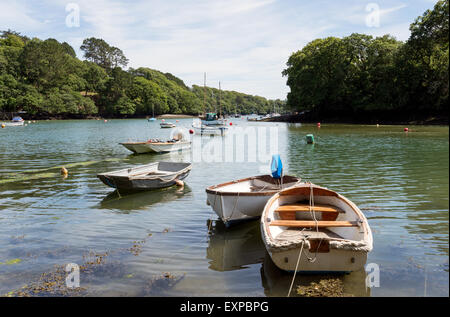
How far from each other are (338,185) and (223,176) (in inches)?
253

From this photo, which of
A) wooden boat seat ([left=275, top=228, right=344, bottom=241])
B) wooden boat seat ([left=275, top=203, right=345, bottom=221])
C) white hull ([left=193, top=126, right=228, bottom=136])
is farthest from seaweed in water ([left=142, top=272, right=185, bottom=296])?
white hull ([left=193, top=126, right=228, bottom=136])

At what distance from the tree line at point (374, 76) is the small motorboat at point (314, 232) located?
5033 cm

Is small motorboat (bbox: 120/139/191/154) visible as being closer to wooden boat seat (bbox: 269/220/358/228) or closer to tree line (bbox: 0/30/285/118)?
wooden boat seat (bbox: 269/220/358/228)

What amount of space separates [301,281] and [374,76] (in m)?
76.9

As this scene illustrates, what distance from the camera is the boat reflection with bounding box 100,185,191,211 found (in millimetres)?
13344

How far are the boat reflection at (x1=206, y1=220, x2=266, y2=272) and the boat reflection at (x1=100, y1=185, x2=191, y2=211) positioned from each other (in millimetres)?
3903

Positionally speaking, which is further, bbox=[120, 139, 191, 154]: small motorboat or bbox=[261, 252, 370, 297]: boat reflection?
bbox=[120, 139, 191, 154]: small motorboat

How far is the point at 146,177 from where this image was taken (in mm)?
15047

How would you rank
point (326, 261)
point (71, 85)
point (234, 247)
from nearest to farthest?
point (326, 261)
point (234, 247)
point (71, 85)

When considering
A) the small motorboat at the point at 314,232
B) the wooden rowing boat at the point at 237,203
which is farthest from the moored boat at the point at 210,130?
the small motorboat at the point at 314,232

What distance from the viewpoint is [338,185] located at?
16172 mm

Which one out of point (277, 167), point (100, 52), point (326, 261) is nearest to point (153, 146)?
point (277, 167)

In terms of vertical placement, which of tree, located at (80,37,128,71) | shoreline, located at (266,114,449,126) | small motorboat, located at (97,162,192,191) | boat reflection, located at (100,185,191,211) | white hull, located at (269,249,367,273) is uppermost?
tree, located at (80,37,128,71)

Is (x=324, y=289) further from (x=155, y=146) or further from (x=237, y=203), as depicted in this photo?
(x=155, y=146)
